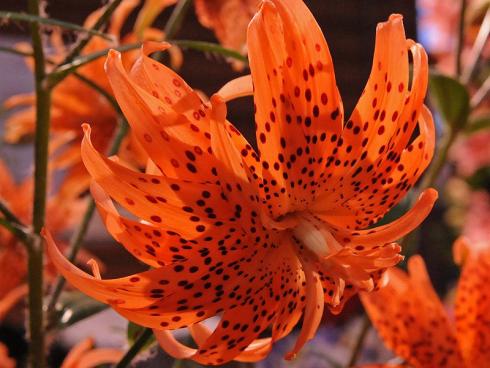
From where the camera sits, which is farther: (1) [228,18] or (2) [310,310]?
(1) [228,18]

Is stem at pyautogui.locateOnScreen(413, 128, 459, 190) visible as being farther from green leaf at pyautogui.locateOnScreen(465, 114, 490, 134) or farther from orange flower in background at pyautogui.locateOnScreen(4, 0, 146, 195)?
orange flower in background at pyautogui.locateOnScreen(4, 0, 146, 195)

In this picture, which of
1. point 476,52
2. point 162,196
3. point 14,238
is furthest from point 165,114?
point 14,238

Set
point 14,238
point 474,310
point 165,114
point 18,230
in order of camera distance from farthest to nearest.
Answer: point 14,238
point 474,310
point 18,230
point 165,114

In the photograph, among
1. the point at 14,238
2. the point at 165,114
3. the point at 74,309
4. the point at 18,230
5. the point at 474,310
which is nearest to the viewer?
the point at 165,114

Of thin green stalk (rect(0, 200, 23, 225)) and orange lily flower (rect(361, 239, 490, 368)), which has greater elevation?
thin green stalk (rect(0, 200, 23, 225))

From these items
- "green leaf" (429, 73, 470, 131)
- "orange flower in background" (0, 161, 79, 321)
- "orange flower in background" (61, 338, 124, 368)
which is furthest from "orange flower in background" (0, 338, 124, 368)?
"green leaf" (429, 73, 470, 131)

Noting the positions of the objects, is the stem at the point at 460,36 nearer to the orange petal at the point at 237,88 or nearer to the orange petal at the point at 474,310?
the orange petal at the point at 474,310

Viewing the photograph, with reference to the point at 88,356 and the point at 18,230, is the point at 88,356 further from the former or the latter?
the point at 18,230
